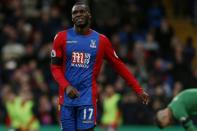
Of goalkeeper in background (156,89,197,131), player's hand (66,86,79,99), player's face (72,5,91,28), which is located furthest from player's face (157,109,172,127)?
player's face (72,5,91,28)

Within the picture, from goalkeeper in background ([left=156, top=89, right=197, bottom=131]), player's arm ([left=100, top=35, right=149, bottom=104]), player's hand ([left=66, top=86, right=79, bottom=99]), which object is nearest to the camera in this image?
goalkeeper in background ([left=156, top=89, right=197, bottom=131])

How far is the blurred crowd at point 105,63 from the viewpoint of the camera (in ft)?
63.9

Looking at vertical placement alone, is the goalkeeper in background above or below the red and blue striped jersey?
below

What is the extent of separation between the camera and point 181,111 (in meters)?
9.03

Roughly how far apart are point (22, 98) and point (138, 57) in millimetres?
3623

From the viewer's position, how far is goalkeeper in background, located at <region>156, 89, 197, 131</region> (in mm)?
8938

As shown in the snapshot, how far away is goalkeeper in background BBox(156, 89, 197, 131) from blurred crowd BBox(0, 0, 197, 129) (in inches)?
374

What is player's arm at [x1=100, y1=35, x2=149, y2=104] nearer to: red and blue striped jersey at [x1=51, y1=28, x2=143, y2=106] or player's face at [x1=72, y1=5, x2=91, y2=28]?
red and blue striped jersey at [x1=51, y1=28, x2=143, y2=106]

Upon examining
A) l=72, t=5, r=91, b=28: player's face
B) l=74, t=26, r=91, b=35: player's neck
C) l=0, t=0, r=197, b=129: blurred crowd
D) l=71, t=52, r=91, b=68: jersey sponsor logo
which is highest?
l=72, t=5, r=91, b=28: player's face

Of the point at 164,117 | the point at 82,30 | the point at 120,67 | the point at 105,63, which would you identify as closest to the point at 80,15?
the point at 82,30

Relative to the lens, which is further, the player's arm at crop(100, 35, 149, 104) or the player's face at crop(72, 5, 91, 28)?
the player's arm at crop(100, 35, 149, 104)

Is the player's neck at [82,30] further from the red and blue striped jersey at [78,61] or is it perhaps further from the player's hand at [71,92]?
the player's hand at [71,92]

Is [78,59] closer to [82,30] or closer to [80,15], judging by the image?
[82,30]

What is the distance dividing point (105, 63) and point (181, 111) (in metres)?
11.1
